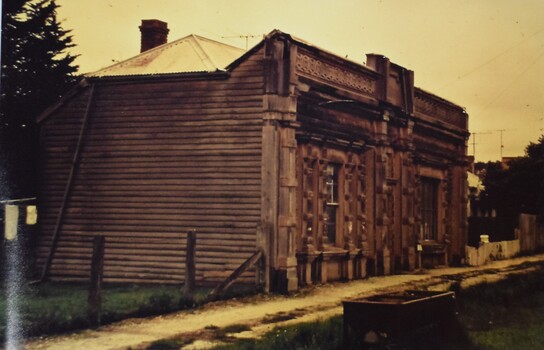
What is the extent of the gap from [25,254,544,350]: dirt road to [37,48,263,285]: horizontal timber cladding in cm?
211

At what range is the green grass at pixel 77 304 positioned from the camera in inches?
425

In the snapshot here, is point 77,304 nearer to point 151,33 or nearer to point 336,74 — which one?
point 336,74

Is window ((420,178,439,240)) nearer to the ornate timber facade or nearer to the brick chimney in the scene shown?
the ornate timber facade

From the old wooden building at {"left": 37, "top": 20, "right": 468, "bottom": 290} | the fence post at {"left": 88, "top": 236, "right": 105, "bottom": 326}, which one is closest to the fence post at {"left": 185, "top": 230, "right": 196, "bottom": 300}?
the fence post at {"left": 88, "top": 236, "right": 105, "bottom": 326}

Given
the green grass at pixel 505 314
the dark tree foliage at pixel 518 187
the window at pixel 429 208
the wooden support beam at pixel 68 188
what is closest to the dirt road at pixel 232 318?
the green grass at pixel 505 314

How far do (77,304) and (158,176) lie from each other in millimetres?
4785

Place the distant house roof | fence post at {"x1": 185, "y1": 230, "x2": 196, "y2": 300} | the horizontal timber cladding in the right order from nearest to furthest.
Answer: fence post at {"x1": 185, "y1": 230, "x2": 196, "y2": 300}
the horizontal timber cladding
the distant house roof

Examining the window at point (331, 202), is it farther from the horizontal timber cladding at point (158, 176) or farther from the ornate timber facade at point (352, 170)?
the horizontal timber cladding at point (158, 176)

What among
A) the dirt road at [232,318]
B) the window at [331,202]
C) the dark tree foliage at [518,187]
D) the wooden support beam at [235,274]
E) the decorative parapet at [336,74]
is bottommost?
the dirt road at [232,318]

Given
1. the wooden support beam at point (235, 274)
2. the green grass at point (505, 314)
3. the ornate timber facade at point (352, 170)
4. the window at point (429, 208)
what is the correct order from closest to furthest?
the green grass at point (505, 314) → the wooden support beam at point (235, 274) → the ornate timber facade at point (352, 170) → the window at point (429, 208)

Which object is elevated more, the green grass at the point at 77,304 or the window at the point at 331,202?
the window at the point at 331,202

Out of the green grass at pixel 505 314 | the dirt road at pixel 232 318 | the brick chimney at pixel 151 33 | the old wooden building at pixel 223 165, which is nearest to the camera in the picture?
the dirt road at pixel 232 318

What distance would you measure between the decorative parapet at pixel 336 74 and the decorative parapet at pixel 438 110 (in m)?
3.67

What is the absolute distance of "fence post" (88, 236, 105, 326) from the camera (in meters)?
11.0
